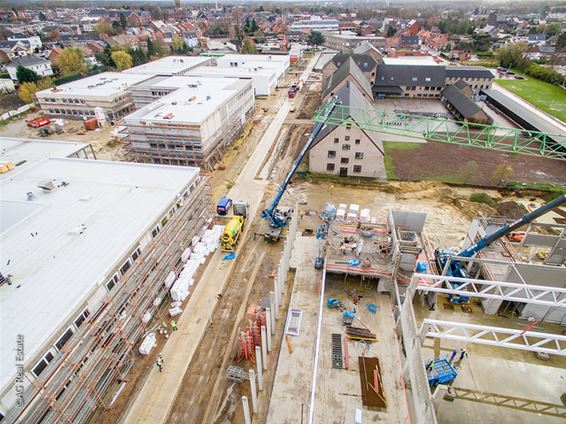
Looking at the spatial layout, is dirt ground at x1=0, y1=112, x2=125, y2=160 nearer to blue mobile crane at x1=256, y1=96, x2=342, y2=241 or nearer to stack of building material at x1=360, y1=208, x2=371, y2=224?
blue mobile crane at x1=256, y1=96, x2=342, y2=241

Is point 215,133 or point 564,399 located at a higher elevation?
point 215,133

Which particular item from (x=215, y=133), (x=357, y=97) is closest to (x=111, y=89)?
(x=215, y=133)

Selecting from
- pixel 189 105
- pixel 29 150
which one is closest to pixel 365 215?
pixel 189 105

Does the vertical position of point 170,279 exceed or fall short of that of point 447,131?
it falls short

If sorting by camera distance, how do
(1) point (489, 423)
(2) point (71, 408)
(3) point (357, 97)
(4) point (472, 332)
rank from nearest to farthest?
1. (2) point (71, 408)
2. (1) point (489, 423)
3. (4) point (472, 332)
4. (3) point (357, 97)

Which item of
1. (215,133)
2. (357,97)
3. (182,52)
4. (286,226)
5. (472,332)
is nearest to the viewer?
(472,332)

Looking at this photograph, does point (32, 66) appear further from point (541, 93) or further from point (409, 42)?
point (409, 42)

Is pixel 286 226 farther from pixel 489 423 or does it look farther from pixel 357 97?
pixel 357 97

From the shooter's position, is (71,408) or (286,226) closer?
(71,408)

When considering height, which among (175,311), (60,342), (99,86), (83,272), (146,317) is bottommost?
(175,311)
